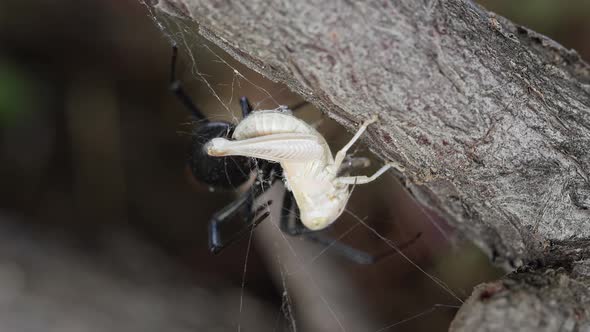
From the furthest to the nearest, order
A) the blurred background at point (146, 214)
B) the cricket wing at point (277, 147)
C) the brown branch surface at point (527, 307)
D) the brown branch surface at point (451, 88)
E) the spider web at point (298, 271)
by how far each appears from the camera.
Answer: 1. the spider web at point (298, 271)
2. the blurred background at point (146, 214)
3. the cricket wing at point (277, 147)
4. the brown branch surface at point (527, 307)
5. the brown branch surface at point (451, 88)

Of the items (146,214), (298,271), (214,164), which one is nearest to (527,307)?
(214,164)

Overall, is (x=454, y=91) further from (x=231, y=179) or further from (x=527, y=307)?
(x=231, y=179)

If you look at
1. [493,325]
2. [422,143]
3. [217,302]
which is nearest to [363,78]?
[422,143]

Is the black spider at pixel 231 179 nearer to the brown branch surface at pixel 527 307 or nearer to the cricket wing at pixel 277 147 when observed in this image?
the cricket wing at pixel 277 147

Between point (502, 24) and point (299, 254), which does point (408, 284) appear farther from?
point (502, 24)

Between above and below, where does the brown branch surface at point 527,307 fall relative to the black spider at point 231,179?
above

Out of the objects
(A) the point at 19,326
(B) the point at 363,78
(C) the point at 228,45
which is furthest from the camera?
(A) the point at 19,326

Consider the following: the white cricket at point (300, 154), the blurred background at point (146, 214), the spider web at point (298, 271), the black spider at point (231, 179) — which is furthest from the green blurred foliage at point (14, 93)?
the white cricket at point (300, 154)

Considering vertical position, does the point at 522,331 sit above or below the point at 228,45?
below
